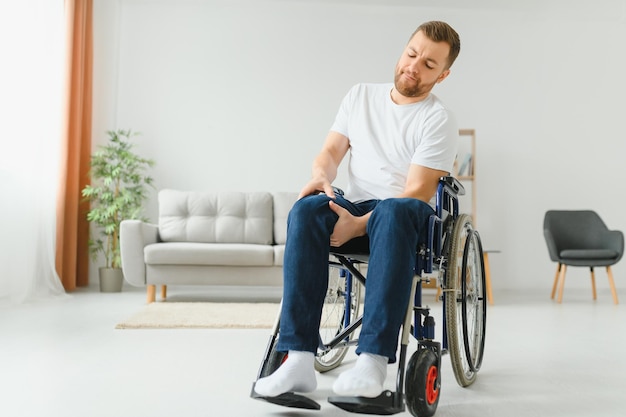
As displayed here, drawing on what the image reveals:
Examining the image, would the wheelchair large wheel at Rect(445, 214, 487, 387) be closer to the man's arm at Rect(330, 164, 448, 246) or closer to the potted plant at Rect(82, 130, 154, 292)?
the man's arm at Rect(330, 164, 448, 246)

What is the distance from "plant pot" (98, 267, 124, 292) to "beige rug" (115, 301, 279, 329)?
907 mm

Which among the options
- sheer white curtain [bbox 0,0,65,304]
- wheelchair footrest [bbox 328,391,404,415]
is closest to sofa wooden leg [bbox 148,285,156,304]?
sheer white curtain [bbox 0,0,65,304]

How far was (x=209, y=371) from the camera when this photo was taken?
2164 millimetres

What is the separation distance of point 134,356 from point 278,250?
1.87m

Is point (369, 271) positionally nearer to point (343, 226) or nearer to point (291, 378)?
point (343, 226)

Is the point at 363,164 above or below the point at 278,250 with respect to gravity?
above

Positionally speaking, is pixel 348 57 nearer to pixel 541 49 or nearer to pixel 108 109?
pixel 541 49

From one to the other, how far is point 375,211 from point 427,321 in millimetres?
328

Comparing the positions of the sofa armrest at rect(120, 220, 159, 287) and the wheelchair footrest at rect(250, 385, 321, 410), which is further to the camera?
the sofa armrest at rect(120, 220, 159, 287)

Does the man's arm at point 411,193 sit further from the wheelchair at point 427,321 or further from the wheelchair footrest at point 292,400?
the wheelchair footrest at point 292,400

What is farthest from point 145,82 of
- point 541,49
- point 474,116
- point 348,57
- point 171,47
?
point 541,49

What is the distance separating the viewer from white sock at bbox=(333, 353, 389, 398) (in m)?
1.36

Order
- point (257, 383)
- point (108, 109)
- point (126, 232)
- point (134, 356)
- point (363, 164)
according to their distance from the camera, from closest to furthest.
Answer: point (257, 383) < point (363, 164) < point (134, 356) < point (126, 232) < point (108, 109)

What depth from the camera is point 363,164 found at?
6.31 feet
